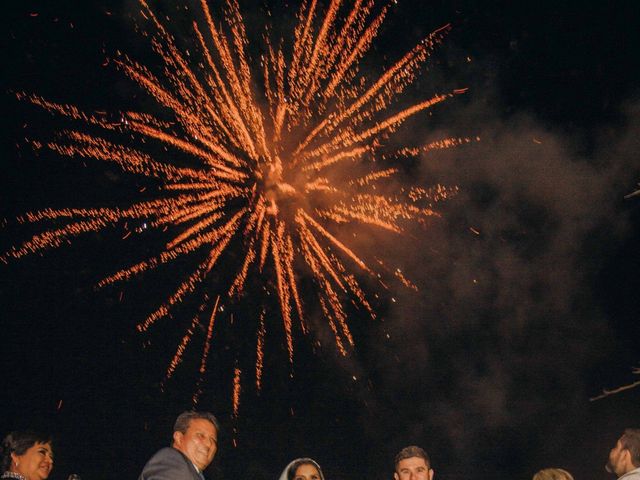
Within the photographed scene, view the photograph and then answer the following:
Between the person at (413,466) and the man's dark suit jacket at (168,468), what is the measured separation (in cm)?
205

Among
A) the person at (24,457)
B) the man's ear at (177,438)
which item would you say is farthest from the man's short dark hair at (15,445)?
the man's ear at (177,438)

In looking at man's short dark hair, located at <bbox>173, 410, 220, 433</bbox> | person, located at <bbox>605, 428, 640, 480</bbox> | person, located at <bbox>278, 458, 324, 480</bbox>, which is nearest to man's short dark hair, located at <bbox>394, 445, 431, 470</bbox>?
person, located at <bbox>278, 458, 324, 480</bbox>

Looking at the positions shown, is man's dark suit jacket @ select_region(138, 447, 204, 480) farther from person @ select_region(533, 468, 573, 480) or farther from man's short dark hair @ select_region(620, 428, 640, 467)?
man's short dark hair @ select_region(620, 428, 640, 467)

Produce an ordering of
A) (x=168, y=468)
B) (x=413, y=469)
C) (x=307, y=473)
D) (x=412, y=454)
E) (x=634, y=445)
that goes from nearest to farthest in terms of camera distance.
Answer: (x=168, y=468)
(x=307, y=473)
(x=413, y=469)
(x=412, y=454)
(x=634, y=445)

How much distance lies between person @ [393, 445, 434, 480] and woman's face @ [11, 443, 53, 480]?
3112 millimetres

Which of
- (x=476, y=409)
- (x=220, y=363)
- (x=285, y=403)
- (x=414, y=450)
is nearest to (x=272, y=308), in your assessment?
(x=220, y=363)

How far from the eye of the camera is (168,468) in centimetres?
377

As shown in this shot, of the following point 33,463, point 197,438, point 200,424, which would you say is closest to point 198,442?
point 197,438

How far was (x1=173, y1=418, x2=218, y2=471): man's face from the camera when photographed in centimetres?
439

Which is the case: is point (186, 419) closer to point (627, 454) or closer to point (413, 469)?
point (413, 469)

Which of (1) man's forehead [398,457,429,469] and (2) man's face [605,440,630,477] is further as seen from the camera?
(2) man's face [605,440,630,477]

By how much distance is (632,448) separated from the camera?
550 cm

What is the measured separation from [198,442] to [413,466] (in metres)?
2.00

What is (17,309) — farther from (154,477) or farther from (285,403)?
(154,477)
